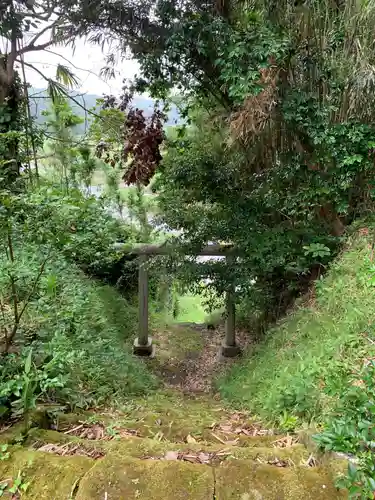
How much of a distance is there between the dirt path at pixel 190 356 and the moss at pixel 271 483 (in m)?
3.53

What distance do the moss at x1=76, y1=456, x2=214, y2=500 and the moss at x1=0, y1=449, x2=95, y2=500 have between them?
2.1 inches

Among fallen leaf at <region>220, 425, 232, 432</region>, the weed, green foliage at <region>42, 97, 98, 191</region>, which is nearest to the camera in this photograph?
the weed

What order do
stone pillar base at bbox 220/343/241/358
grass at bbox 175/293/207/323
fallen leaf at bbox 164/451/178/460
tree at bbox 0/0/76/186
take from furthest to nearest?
grass at bbox 175/293/207/323 < stone pillar base at bbox 220/343/241/358 < tree at bbox 0/0/76/186 < fallen leaf at bbox 164/451/178/460

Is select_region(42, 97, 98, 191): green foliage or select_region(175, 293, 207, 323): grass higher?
select_region(42, 97, 98, 191): green foliage

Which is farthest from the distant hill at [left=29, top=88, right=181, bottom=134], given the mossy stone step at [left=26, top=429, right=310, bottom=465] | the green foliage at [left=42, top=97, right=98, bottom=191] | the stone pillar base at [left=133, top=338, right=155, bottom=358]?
the mossy stone step at [left=26, top=429, right=310, bottom=465]

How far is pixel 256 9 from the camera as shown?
3.66 metres

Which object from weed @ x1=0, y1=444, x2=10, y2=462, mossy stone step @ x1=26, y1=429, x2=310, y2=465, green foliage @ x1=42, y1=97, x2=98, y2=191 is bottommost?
mossy stone step @ x1=26, y1=429, x2=310, y2=465

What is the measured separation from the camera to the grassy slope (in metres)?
2.17

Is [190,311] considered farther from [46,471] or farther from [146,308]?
[46,471]

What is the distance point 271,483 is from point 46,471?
0.74m

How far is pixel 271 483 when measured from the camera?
48.3 inches

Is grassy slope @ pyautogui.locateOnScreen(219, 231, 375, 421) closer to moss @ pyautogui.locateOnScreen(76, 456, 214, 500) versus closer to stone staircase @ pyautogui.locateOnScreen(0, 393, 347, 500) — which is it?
stone staircase @ pyautogui.locateOnScreen(0, 393, 347, 500)

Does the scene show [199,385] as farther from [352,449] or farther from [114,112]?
[352,449]

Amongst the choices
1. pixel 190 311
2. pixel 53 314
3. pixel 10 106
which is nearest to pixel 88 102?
pixel 10 106
